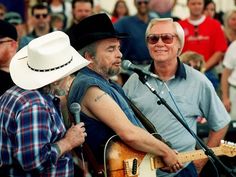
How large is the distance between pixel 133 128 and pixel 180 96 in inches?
37.3

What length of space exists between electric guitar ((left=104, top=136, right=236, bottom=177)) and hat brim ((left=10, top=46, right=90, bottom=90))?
643 mm

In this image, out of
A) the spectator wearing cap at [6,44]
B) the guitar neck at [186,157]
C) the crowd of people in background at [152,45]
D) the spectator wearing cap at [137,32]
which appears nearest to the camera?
the guitar neck at [186,157]

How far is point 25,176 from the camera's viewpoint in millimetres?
4047

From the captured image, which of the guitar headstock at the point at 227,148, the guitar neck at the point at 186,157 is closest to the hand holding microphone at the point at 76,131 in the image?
the guitar neck at the point at 186,157

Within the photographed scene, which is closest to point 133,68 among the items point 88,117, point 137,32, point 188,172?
point 88,117

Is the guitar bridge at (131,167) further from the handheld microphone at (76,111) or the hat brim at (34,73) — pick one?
the hat brim at (34,73)

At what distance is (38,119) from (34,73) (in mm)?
326

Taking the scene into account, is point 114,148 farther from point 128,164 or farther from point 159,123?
point 159,123

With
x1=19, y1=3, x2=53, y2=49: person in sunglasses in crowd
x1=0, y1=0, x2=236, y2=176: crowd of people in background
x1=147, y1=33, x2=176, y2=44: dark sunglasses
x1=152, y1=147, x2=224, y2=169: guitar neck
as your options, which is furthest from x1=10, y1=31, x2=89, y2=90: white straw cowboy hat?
x1=19, y1=3, x2=53, y2=49: person in sunglasses in crowd

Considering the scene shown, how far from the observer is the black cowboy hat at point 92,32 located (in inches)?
189

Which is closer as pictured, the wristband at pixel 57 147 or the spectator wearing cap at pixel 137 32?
the wristband at pixel 57 147

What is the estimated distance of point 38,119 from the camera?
393 centimetres

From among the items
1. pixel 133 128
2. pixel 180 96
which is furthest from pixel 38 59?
pixel 180 96

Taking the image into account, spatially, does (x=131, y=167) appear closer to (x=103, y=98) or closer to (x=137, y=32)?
(x=103, y=98)
